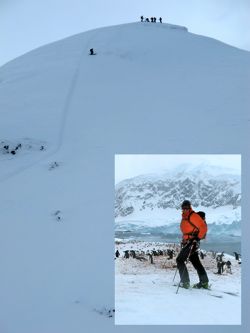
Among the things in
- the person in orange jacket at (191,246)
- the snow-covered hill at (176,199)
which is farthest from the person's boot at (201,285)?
the snow-covered hill at (176,199)

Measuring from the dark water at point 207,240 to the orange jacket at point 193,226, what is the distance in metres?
0.27

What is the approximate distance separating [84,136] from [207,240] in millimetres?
6537

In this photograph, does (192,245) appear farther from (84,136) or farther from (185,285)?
(84,136)

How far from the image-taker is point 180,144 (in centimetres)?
1486

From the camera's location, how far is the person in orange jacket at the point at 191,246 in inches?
376

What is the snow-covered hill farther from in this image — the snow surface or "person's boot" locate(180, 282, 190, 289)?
"person's boot" locate(180, 282, 190, 289)

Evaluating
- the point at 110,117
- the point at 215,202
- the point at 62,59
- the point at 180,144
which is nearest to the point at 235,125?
the point at 180,144

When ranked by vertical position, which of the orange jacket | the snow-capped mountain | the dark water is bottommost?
the dark water

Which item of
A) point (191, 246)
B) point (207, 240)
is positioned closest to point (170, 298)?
point (191, 246)

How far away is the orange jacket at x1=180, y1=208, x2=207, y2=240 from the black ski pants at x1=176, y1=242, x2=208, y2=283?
0.65 feet

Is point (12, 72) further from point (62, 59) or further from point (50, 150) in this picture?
point (50, 150)

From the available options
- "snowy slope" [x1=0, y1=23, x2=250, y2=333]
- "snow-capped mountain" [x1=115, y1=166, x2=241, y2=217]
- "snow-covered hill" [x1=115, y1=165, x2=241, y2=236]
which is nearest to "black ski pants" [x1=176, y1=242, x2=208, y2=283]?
"snow-covered hill" [x1=115, y1=165, x2=241, y2=236]

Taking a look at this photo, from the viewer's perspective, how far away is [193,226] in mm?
9703

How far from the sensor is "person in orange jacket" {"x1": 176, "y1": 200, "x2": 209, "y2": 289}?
9.55m
